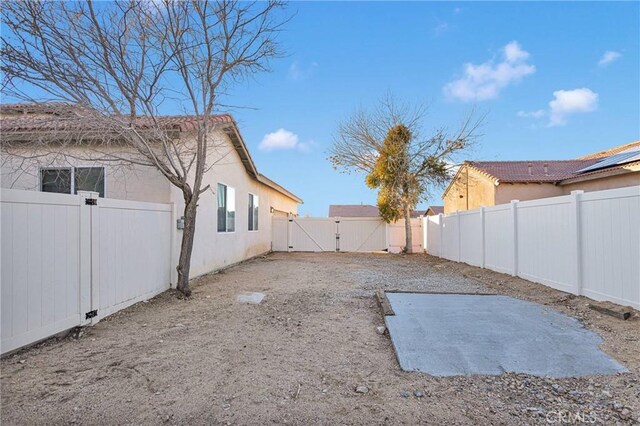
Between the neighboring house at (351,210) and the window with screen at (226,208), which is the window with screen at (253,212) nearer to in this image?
A: the window with screen at (226,208)

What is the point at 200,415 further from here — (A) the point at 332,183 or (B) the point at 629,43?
(A) the point at 332,183

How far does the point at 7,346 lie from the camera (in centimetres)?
330

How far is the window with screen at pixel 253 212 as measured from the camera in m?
13.4

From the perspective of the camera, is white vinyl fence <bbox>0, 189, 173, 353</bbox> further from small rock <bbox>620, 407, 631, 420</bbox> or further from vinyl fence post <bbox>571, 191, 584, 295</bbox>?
vinyl fence post <bbox>571, 191, 584, 295</bbox>

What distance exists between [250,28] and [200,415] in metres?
6.16

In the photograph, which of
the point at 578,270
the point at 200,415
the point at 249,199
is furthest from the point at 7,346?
the point at 249,199

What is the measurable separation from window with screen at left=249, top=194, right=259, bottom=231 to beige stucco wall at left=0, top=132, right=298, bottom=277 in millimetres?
218

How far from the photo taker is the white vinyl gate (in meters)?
18.3

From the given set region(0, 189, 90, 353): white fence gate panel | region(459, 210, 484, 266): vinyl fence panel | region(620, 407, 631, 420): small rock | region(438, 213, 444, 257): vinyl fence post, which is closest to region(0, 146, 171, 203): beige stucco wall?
region(0, 189, 90, 353): white fence gate panel

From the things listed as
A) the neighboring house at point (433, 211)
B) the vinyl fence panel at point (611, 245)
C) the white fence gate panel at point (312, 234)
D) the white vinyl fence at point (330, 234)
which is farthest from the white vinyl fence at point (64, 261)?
the neighboring house at point (433, 211)

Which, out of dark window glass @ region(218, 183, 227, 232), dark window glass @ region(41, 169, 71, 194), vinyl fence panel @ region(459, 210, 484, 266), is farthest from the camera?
vinyl fence panel @ region(459, 210, 484, 266)

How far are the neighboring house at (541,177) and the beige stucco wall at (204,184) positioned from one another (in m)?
11.5

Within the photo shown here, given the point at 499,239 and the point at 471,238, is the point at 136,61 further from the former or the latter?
the point at 471,238

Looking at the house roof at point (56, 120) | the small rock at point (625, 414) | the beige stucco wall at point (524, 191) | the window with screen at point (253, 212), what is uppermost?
the house roof at point (56, 120)
